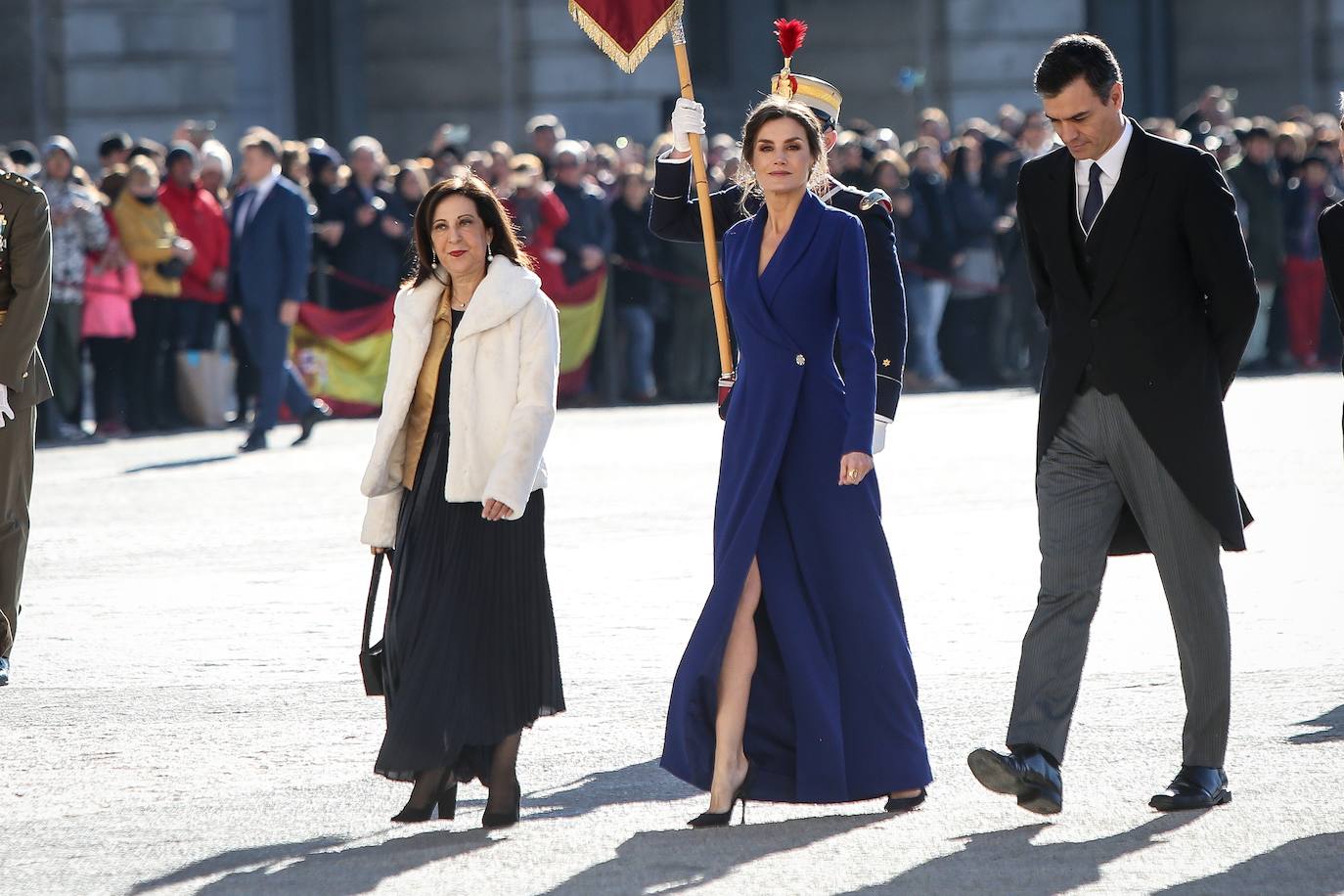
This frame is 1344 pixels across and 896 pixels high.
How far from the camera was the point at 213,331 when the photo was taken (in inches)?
701

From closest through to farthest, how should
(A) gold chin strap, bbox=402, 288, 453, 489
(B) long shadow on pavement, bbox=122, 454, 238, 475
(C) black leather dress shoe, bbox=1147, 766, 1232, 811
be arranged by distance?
1. (C) black leather dress shoe, bbox=1147, 766, 1232, 811
2. (A) gold chin strap, bbox=402, 288, 453, 489
3. (B) long shadow on pavement, bbox=122, 454, 238, 475

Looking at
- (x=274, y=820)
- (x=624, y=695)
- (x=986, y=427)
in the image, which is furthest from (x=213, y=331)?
(x=274, y=820)

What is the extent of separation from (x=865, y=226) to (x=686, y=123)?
1.96 feet

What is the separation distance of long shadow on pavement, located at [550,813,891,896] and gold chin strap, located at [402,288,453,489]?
3.75 feet

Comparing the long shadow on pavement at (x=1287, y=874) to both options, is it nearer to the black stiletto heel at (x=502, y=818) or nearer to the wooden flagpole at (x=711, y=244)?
the black stiletto heel at (x=502, y=818)

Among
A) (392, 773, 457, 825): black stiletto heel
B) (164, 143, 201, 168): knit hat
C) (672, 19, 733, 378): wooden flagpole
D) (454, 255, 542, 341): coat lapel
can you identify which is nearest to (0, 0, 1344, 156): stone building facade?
(164, 143, 201, 168): knit hat

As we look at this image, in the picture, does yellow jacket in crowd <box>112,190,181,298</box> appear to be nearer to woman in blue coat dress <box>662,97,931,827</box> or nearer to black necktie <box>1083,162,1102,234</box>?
woman in blue coat dress <box>662,97,931,827</box>

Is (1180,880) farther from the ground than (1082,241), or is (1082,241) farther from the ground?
(1082,241)

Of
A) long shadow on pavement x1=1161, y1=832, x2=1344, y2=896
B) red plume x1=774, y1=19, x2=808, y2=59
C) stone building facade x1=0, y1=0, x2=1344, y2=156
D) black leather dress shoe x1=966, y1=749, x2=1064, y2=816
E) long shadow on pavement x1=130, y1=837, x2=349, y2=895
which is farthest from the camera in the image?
stone building facade x1=0, y1=0, x2=1344, y2=156

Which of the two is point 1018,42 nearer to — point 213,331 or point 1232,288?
point 213,331

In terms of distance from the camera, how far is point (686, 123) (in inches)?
266

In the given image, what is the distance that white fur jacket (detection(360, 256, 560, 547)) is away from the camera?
6.27 metres

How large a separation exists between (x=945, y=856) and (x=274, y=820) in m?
1.69

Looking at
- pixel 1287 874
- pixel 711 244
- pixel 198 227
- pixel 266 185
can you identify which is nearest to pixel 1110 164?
pixel 711 244
